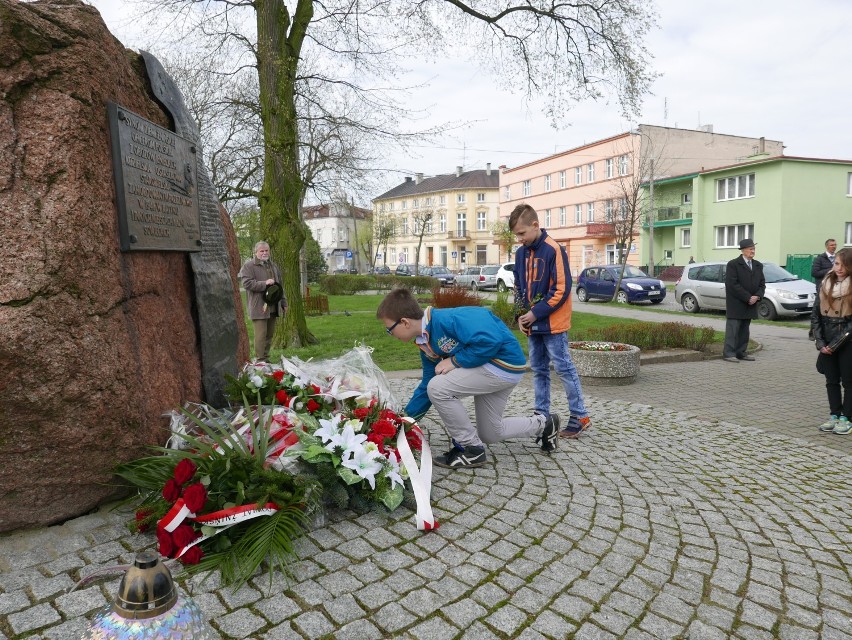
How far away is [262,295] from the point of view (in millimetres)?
8242

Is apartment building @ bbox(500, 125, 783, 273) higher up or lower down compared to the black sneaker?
higher up

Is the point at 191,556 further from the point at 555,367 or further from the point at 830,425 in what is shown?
the point at 830,425

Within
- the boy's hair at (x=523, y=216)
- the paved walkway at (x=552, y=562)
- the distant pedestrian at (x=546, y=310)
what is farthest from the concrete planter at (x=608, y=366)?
the boy's hair at (x=523, y=216)

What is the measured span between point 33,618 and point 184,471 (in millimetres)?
771

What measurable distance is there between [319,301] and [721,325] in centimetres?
1197

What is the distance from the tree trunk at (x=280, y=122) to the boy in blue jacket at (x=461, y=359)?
7.63 metres

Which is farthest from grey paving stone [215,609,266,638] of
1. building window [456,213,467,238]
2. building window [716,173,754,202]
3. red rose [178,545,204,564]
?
building window [456,213,467,238]

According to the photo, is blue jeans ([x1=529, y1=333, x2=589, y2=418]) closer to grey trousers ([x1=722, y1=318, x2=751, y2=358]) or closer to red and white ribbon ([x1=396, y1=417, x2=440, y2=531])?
red and white ribbon ([x1=396, y1=417, x2=440, y2=531])

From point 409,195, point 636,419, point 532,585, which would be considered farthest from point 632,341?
point 409,195

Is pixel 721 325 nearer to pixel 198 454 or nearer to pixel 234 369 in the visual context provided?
pixel 234 369

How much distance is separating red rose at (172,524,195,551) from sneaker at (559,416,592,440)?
3180 millimetres

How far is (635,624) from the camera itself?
244 cm

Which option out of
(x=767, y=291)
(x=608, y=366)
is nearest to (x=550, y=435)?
(x=608, y=366)

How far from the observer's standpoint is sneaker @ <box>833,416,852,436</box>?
551 cm
